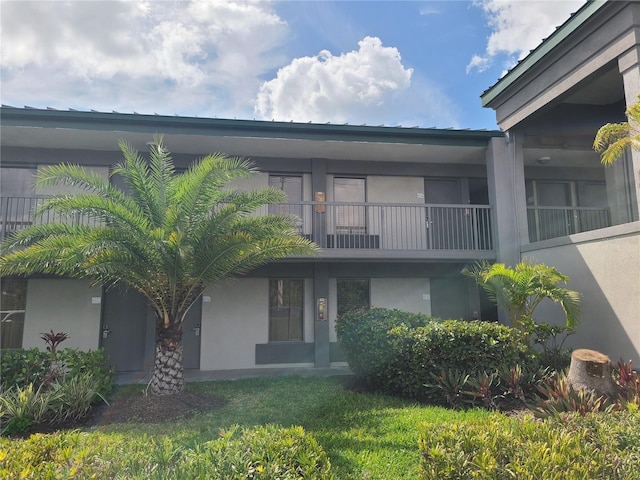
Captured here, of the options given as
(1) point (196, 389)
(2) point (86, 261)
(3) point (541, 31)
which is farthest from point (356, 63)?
(1) point (196, 389)

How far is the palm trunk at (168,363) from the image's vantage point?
7.10 meters

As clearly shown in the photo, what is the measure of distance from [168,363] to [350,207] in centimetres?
688

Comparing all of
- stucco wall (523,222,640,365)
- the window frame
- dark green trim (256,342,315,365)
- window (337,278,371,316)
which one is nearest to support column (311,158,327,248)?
the window frame

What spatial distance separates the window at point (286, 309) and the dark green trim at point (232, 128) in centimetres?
419

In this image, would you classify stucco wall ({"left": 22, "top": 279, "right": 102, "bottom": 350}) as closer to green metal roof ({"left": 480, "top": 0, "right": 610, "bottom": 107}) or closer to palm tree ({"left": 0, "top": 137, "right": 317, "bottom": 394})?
palm tree ({"left": 0, "top": 137, "right": 317, "bottom": 394})

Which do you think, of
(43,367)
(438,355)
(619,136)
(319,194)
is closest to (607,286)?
(619,136)

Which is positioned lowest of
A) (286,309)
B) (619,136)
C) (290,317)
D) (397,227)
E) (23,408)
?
(23,408)

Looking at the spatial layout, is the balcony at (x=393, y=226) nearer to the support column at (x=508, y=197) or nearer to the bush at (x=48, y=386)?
the support column at (x=508, y=197)

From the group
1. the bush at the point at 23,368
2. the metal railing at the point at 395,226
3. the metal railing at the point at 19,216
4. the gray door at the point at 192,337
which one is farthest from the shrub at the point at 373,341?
the metal railing at the point at 19,216

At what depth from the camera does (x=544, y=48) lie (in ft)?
30.2

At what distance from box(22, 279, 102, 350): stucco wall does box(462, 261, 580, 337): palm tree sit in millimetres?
10073

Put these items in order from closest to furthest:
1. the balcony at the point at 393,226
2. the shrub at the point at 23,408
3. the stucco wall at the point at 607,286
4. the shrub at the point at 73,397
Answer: the shrub at the point at 23,408
the shrub at the point at 73,397
the stucco wall at the point at 607,286
the balcony at the point at 393,226

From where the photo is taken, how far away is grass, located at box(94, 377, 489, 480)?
448 cm

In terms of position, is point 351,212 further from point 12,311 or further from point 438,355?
point 12,311
